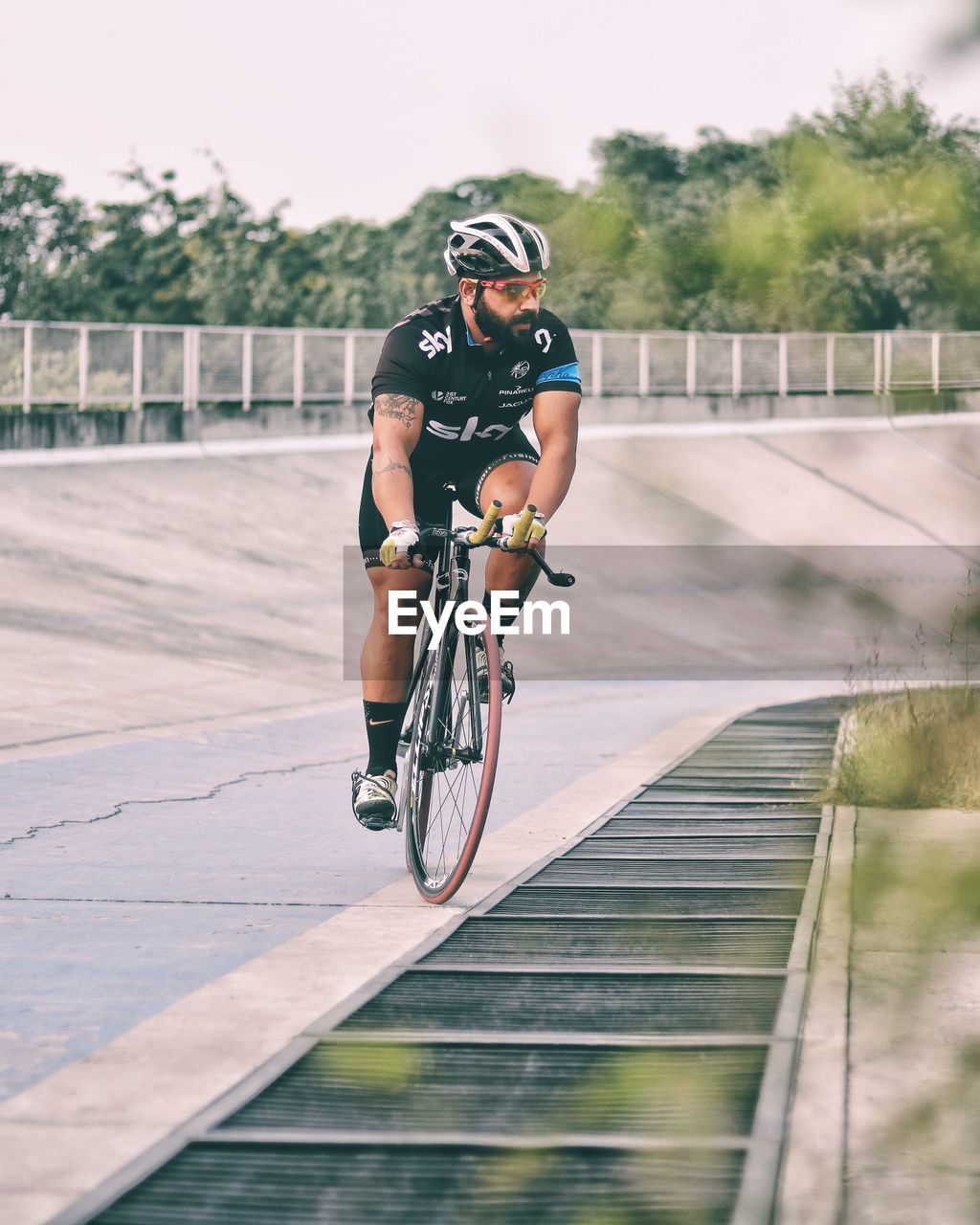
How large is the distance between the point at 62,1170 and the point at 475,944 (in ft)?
6.42

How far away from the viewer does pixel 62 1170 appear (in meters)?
2.97

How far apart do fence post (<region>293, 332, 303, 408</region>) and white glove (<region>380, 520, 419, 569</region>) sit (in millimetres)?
22773

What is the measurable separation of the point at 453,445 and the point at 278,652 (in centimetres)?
1150

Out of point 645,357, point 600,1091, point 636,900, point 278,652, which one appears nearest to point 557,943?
point 636,900

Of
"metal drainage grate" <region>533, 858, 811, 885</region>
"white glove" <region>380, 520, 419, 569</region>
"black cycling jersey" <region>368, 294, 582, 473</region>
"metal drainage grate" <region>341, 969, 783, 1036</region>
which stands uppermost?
"black cycling jersey" <region>368, 294, 582, 473</region>

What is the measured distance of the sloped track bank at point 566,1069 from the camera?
1.20 meters

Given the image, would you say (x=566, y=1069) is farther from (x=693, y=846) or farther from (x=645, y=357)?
(x=693, y=846)

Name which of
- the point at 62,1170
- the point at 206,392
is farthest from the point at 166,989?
the point at 206,392

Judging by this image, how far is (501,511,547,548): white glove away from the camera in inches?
192

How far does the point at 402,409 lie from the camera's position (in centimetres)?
512

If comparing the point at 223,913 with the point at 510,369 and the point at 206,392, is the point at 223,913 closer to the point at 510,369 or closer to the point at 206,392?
the point at 510,369

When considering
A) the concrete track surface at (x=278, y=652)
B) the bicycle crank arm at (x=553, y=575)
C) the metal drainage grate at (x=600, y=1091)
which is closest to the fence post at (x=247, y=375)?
the concrete track surface at (x=278, y=652)

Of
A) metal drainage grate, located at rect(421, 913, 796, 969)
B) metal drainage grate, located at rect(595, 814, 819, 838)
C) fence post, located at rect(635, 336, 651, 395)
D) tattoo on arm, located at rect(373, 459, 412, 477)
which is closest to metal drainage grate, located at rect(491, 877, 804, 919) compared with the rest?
metal drainage grate, located at rect(421, 913, 796, 969)

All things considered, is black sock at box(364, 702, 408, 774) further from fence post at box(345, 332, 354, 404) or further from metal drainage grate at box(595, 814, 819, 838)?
fence post at box(345, 332, 354, 404)
